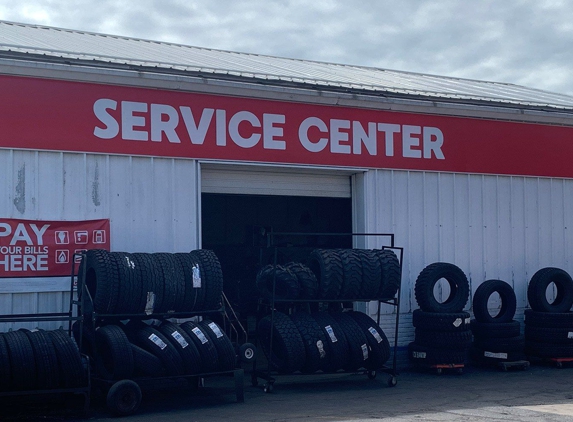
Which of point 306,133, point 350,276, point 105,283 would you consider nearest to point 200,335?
point 105,283

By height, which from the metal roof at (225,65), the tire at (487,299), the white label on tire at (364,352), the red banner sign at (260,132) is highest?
the metal roof at (225,65)

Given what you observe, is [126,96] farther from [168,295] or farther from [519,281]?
[519,281]

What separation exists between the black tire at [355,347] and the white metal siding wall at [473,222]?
1850 millimetres

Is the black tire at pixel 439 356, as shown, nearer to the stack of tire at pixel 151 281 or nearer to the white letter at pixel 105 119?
the stack of tire at pixel 151 281

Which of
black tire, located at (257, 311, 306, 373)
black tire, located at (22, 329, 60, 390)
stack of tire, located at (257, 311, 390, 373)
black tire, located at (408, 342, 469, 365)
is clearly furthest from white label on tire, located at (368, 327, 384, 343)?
black tire, located at (22, 329, 60, 390)

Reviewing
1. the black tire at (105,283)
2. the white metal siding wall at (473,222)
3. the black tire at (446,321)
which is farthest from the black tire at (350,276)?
the black tire at (105,283)

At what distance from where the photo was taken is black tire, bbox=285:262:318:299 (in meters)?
11.0

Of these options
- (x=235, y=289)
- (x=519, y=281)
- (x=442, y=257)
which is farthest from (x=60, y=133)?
(x=519, y=281)

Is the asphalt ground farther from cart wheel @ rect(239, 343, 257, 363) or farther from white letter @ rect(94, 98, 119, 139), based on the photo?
white letter @ rect(94, 98, 119, 139)

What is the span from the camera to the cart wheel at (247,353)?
1066 cm

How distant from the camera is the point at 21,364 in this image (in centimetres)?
844

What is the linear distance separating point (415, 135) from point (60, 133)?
580 cm

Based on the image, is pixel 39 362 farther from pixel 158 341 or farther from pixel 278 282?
pixel 278 282

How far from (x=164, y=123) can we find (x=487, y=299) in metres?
5.88
